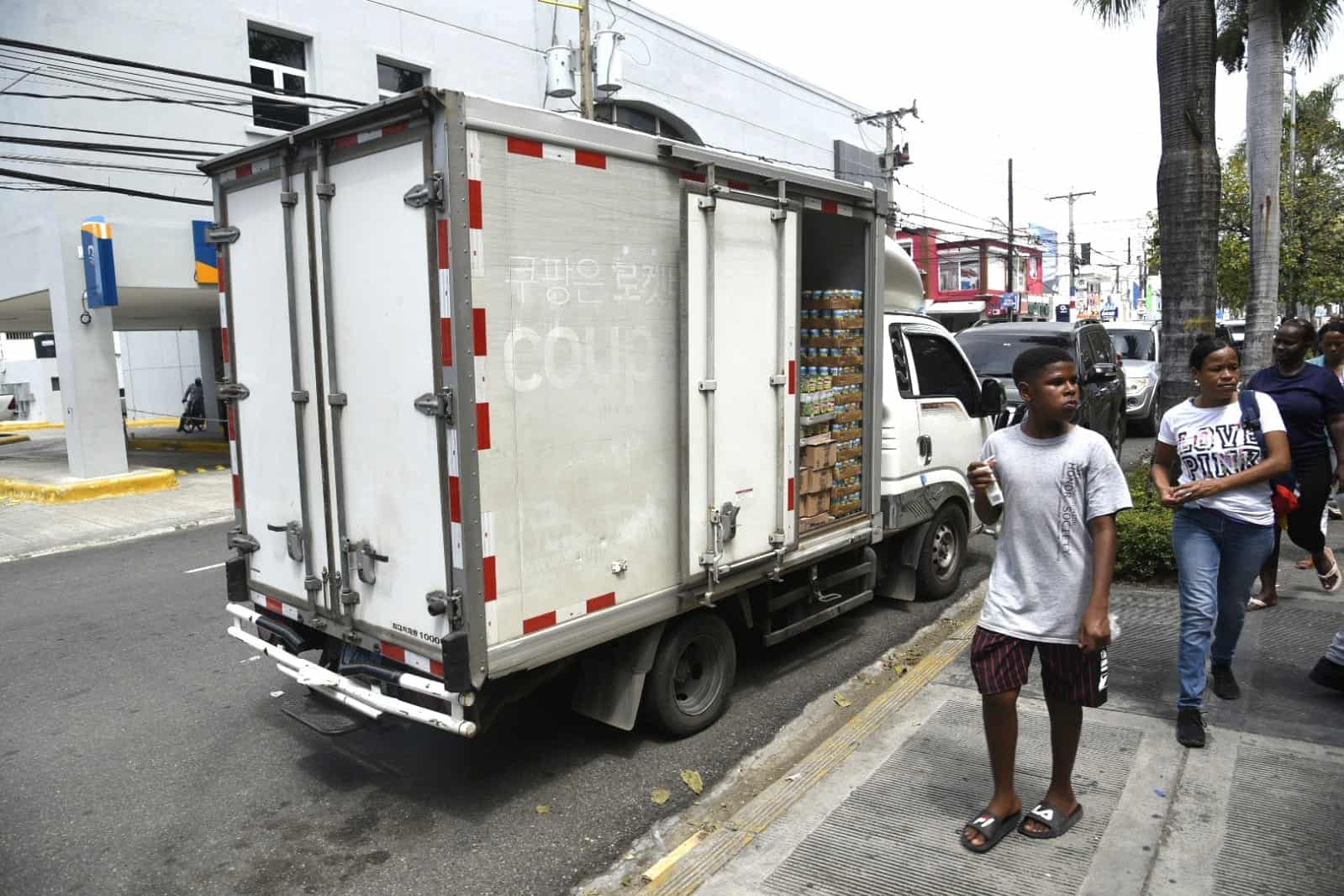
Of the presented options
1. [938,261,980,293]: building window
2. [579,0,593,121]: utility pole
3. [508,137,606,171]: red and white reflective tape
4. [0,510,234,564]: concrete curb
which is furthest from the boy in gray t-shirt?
[938,261,980,293]: building window

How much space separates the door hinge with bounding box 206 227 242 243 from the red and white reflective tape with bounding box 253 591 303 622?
171 cm

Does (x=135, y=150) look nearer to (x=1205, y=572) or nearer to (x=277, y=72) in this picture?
(x=277, y=72)

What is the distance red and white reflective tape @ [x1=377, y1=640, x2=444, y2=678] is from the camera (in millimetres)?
3668

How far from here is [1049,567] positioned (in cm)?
335

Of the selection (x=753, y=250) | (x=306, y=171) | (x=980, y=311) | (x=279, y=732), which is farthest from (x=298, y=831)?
(x=980, y=311)

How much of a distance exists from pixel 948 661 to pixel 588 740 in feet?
7.12

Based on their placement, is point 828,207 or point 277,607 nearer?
point 277,607

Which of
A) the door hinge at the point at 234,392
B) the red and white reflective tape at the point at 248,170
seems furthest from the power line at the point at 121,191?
the door hinge at the point at 234,392

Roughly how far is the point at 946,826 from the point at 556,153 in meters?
3.02

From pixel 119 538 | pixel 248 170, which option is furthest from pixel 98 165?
pixel 248 170

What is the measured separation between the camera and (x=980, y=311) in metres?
25.6

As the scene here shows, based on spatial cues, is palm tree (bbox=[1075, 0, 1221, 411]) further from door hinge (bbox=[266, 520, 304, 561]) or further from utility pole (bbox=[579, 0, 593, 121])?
utility pole (bbox=[579, 0, 593, 121])

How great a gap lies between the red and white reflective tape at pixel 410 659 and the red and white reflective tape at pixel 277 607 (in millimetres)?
704

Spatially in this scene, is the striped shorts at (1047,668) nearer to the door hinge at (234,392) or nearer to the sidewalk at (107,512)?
the door hinge at (234,392)
